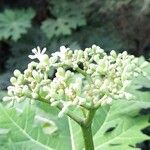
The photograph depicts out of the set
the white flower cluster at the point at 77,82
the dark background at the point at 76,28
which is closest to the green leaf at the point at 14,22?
the dark background at the point at 76,28

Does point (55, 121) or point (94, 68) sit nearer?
point (94, 68)

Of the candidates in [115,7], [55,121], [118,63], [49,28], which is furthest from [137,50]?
[118,63]

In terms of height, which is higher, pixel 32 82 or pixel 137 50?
pixel 137 50

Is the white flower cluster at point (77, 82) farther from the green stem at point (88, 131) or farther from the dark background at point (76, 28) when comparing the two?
the dark background at point (76, 28)

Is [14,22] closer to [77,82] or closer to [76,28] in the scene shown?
[76,28]

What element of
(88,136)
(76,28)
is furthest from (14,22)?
(88,136)

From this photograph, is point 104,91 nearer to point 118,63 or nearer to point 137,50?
point 118,63
